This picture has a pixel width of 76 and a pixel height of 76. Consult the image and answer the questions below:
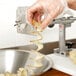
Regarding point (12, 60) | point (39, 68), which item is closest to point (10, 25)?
point (12, 60)

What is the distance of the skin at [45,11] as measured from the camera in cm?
64

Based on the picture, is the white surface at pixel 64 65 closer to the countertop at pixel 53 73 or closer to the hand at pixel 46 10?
the countertop at pixel 53 73

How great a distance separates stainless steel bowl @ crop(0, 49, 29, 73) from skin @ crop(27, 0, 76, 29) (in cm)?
20

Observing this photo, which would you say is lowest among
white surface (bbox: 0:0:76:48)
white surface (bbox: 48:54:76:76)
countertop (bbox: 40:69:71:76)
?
countertop (bbox: 40:69:71:76)

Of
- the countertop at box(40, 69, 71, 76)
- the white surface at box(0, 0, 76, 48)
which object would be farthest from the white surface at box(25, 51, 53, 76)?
the white surface at box(0, 0, 76, 48)

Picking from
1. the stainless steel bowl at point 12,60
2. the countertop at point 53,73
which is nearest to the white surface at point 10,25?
the stainless steel bowl at point 12,60

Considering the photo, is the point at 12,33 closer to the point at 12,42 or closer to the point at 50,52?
the point at 12,42

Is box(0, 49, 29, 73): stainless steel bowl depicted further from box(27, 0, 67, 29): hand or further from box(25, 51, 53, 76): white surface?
box(27, 0, 67, 29): hand

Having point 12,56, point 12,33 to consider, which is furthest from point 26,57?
point 12,33

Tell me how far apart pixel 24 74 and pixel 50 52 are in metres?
0.34

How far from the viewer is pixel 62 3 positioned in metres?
0.63

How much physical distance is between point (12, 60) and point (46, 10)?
264 millimetres

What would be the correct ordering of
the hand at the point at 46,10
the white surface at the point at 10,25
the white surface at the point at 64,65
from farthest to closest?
the white surface at the point at 10,25 < the white surface at the point at 64,65 < the hand at the point at 46,10

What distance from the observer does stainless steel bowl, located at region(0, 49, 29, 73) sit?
0.80 m
